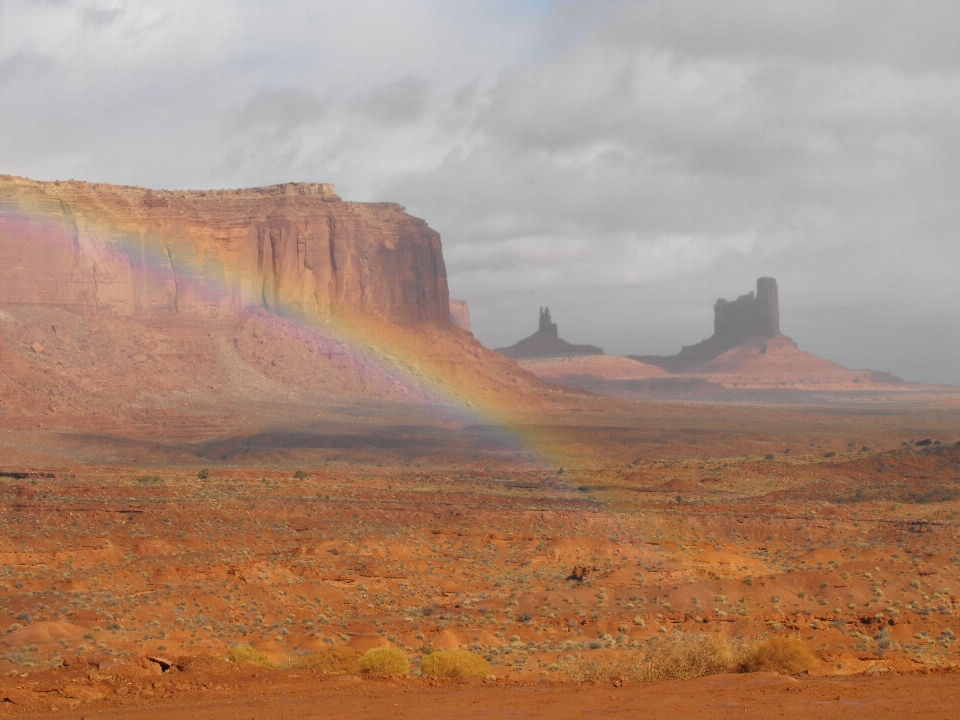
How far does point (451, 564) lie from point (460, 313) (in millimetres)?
159051

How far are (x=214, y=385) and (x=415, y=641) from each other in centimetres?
7976

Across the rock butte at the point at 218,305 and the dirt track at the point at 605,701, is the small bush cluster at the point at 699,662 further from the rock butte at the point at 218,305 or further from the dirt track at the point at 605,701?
the rock butte at the point at 218,305

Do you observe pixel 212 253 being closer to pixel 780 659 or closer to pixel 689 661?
pixel 689 661

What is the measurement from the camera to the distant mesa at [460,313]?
18420 cm

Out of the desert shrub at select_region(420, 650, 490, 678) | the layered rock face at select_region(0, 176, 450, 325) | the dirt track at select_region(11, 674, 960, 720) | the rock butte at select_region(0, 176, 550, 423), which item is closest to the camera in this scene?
the dirt track at select_region(11, 674, 960, 720)

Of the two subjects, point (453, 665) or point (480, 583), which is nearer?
point (453, 665)

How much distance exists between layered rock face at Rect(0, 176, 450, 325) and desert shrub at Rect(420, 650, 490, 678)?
87.8 metres

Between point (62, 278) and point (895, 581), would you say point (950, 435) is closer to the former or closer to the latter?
point (895, 581)

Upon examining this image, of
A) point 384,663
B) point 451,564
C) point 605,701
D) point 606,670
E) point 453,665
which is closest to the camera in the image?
point 605,701

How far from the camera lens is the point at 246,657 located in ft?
51.4

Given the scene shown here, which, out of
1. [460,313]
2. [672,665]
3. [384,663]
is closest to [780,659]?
[672,665]

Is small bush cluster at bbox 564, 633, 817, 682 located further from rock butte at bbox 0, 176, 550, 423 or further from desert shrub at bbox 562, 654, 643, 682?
rock butte at bbox 0, 176, 550, 423

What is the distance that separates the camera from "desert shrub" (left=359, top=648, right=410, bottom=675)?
14.8 meters

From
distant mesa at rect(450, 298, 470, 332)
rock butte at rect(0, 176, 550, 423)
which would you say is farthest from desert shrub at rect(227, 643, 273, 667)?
distant mesa at rect(450, 298, 470, 332)
